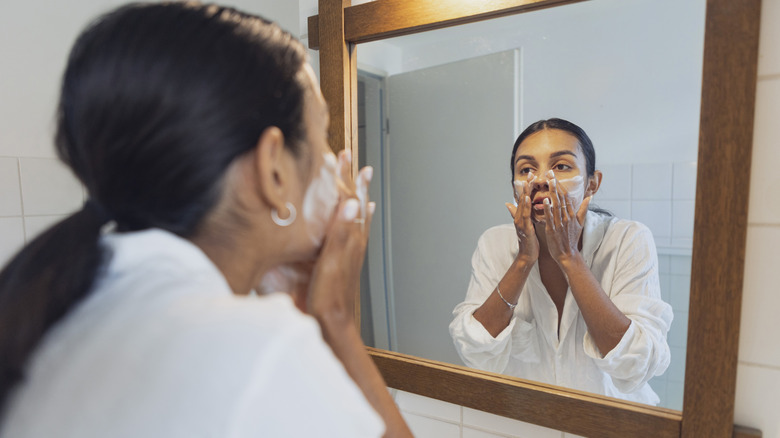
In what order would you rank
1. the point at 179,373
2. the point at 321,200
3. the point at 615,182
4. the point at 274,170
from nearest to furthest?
the point at 179,373
the point at 274,170
the point at 321,200
the point at 615,182

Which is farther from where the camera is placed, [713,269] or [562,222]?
[562,222]

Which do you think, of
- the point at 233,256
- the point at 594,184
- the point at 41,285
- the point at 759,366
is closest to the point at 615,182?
the point at 594,184

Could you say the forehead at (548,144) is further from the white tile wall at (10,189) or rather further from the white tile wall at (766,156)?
the white tile wall at (10,189)

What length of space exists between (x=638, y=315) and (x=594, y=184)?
185 millimetres

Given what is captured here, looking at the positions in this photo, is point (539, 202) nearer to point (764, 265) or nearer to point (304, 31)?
point (764, 265)

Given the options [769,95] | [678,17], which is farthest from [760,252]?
[678,17]

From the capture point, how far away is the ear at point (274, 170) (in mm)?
420

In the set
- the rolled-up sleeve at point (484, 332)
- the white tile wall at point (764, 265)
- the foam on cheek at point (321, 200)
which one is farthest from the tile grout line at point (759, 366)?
the foam on cheek at point (321, 200)

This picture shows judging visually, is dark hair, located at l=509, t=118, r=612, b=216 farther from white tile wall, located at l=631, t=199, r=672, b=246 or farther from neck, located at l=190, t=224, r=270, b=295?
neck, located at l=190, t=224, r=270, b=295

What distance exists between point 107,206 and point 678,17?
67cm

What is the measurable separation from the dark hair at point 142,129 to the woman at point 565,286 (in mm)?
425

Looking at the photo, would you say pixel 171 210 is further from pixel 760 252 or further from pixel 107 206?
pixel 760 252

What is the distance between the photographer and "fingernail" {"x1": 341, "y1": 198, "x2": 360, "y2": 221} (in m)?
0.57

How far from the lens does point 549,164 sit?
27.7 inches
